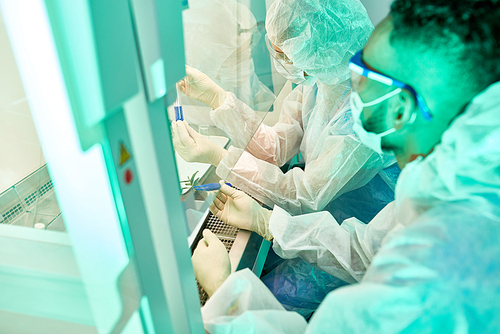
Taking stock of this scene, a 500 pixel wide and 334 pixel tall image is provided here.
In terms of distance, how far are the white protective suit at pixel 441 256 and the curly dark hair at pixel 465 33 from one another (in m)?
0.05

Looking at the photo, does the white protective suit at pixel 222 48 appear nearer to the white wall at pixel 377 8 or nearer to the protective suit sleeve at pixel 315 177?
the protective suit sleeve at pixel 315 177

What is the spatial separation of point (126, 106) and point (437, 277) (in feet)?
1.61

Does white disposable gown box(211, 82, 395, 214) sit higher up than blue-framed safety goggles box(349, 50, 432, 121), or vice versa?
blue-framed safety goggles box(349, 50, 432, 121)

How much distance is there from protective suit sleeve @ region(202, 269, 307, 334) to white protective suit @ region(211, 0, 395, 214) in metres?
0.56

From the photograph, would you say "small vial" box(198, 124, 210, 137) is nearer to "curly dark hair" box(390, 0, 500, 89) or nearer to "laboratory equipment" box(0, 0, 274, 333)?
"laboratory equipment" box(0, 0, 274, 333)

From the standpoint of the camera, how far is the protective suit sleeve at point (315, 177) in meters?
1.34

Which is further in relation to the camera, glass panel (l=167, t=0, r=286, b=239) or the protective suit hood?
the protective suit hood

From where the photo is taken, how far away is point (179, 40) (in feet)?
1.47

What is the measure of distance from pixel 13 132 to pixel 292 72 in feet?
3.96

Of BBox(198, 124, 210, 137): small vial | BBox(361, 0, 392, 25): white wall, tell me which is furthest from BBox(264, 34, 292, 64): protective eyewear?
BBox(361, 0, 392, 25): white wall

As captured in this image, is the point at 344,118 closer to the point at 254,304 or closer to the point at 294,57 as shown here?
Result: the point at 294,57

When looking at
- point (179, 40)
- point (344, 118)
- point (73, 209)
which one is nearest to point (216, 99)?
point (344, 118)

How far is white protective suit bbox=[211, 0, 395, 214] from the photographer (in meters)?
1.29

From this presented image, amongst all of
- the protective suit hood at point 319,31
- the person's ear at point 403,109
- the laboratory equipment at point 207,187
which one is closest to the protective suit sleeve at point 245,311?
the laboratory equipment at point 207,187
